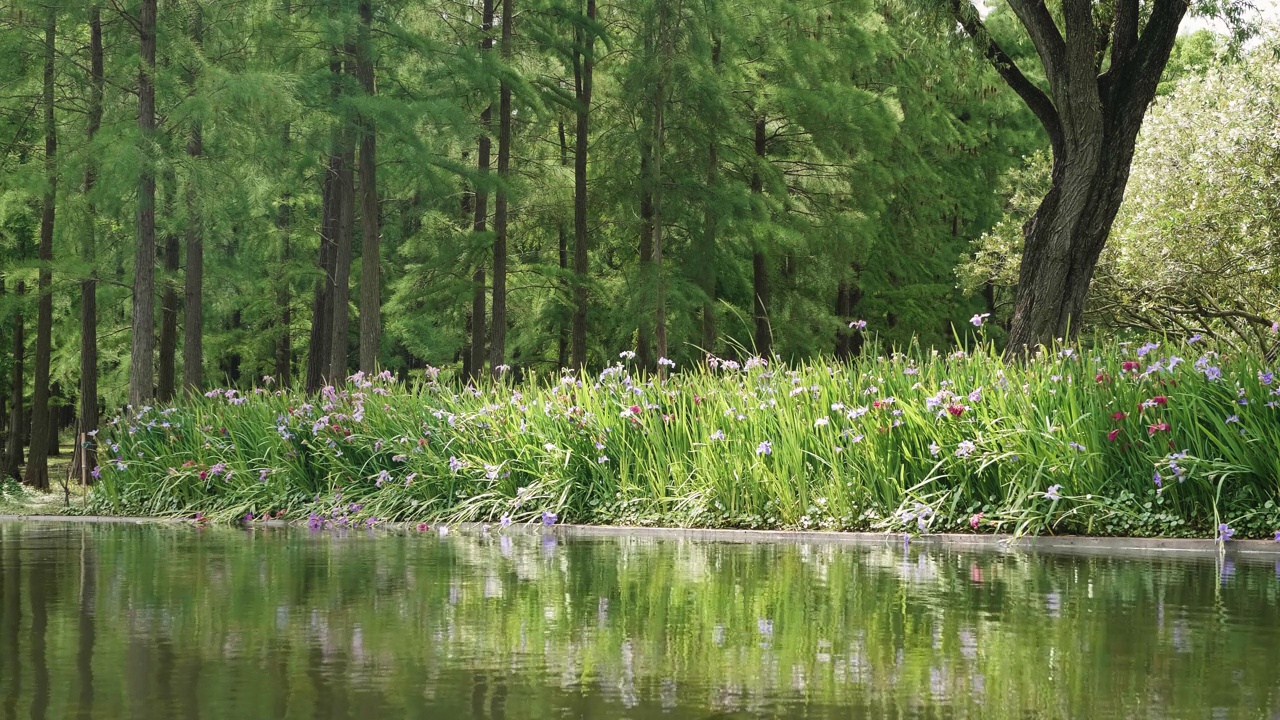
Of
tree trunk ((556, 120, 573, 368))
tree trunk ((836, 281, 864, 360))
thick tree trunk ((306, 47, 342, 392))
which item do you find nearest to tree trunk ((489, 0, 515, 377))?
tree trunk ((556, 120, 573, 368))

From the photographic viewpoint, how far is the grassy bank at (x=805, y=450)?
361 inches

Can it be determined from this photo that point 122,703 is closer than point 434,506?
Yes

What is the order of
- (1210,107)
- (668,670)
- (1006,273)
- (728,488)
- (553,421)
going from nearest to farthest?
(668,670) → (728,488) → (553,421) → (1210,107) → (1006,273)

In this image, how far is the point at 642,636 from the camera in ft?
18.0

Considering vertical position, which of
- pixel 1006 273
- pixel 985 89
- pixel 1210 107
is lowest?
pixel 1006 273

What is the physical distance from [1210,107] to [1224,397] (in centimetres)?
2220

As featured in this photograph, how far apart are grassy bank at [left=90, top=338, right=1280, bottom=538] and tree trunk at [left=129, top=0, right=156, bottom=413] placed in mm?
5408

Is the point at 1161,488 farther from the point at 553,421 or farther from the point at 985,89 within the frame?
the point at 985,89

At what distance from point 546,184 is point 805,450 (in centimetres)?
2096

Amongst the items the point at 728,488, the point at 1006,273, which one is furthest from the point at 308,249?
the point at 728,488

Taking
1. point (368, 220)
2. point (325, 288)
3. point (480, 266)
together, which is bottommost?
point (325, 288)

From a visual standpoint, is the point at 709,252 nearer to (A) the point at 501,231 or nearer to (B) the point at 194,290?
(A) the point at 501,231

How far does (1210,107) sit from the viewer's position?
95.1 ft

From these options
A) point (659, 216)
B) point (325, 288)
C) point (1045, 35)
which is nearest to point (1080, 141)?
point (1045, 35)
